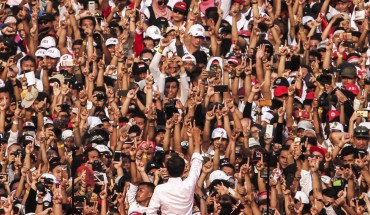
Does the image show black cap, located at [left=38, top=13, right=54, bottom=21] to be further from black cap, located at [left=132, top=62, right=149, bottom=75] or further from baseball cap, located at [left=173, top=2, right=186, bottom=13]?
black cap, located at [left=132, top=62, right=149, bottom=75]

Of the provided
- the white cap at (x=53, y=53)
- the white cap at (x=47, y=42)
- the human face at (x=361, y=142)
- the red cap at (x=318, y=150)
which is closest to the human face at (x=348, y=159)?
the red cap at (x=318, y=150)

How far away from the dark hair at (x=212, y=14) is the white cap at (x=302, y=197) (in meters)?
5.07

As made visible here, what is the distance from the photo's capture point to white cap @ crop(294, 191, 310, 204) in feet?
84.4

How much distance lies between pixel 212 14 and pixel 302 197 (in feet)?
17.9

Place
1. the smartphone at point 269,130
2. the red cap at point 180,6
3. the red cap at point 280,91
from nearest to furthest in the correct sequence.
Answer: the smartphone at point 269,130, the red cap at point 280,91, the red cap at point 180,6

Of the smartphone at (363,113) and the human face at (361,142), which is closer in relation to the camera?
the human face at (361,142)

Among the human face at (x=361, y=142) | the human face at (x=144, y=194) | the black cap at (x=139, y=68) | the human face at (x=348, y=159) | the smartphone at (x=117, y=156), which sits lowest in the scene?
the human face at (x=348, y=159)

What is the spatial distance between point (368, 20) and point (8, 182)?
21.1ft

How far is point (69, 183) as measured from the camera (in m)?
26.2

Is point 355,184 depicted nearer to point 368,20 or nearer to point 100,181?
point 100,181

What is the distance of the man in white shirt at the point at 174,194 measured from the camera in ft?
73.3

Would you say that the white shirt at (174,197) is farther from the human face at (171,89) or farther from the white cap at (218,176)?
the human face at (171,89)

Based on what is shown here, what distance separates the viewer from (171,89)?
28.8m

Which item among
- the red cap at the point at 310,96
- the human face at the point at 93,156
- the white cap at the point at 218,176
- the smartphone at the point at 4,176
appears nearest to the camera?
the white cap at the point at 218,176
